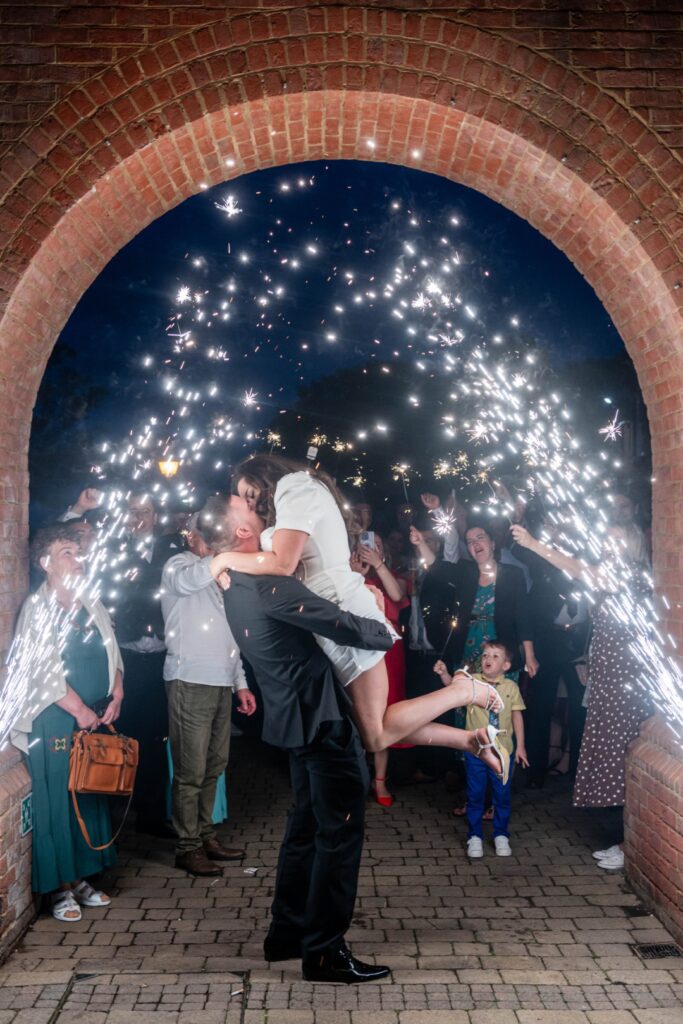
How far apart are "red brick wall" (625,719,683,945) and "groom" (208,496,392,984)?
5.28ft

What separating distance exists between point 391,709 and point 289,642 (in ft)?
2.50

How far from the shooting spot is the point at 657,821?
481 centimetres

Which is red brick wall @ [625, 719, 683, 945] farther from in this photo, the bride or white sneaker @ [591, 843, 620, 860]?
the bride

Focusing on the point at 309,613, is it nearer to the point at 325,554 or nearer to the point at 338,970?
the point at 325,554

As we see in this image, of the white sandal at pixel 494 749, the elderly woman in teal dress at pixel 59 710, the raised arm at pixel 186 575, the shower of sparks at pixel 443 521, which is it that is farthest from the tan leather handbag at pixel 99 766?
the shower of sparks at pixel 443 521

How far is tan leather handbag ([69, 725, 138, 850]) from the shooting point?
4.84 metres

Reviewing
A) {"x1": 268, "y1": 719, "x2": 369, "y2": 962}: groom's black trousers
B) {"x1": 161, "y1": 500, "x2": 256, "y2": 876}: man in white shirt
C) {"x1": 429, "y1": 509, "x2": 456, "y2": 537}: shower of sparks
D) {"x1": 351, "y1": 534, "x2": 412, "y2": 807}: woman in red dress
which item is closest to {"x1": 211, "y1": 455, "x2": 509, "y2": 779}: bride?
{"x1": 268, "y1": 719, "x2": 369, "y2": 962}: groom's black trousers

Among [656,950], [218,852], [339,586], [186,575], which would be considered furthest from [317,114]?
[656,950]

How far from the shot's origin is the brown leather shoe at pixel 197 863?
5.43m

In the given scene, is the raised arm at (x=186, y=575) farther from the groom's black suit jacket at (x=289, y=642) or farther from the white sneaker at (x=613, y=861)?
the white sneaker at (x=613, y=861)

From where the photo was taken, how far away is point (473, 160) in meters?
5.01

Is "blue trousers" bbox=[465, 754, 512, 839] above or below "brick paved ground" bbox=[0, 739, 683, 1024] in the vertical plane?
above

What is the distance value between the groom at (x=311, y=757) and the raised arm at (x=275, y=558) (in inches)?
2.3

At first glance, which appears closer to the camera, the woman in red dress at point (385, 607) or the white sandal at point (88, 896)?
the white sandal at point (88, 896)
